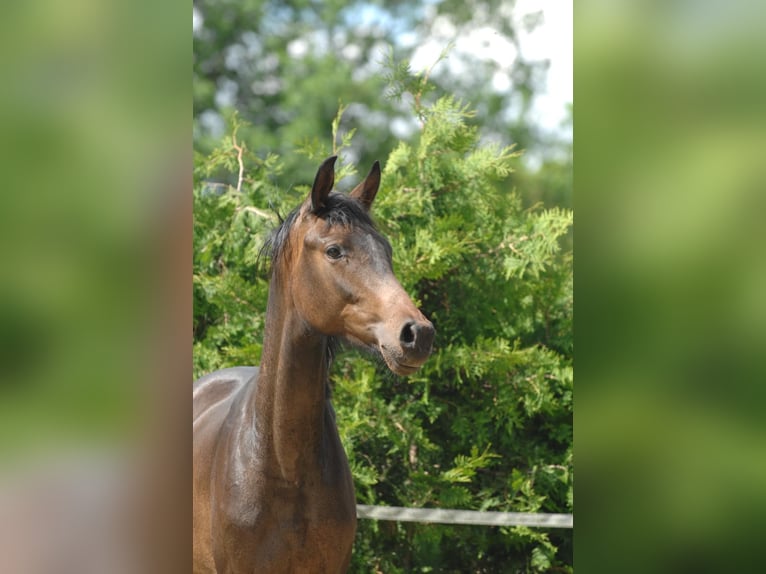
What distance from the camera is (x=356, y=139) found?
656 centimetres

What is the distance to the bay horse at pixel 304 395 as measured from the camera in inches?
69.3

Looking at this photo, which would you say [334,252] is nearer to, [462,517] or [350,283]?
[350,283]

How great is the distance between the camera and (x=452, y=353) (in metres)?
3.19

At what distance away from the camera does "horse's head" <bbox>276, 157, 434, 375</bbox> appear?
1664mm

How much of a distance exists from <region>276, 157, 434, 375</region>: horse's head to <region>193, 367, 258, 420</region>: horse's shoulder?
0.73 m

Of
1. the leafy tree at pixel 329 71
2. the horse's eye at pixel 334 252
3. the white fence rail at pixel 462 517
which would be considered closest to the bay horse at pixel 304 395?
the horse's eye at pixel 334 252

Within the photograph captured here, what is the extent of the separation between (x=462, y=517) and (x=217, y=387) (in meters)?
1.13

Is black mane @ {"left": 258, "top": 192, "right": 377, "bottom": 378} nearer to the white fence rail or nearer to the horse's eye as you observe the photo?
the horse's eye
